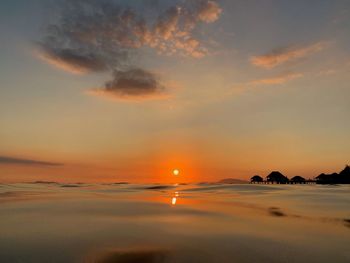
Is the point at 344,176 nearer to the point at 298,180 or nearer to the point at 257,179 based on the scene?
the point at 298,180

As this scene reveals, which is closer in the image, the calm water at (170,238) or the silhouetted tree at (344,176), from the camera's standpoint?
the calm water at (170,238)

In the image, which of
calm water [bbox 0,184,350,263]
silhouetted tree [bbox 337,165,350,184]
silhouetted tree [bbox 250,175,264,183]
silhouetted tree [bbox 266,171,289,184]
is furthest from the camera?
silhouetted tree [bbox 250,175,264,183]

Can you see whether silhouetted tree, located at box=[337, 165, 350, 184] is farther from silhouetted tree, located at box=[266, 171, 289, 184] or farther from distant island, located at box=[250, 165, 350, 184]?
silhouetted tree, located at box=[266, 171, 289, 184]

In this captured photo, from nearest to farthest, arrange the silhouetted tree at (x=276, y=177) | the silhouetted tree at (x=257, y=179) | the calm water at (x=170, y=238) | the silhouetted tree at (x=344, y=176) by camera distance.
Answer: the calm water at (x=170, y=238)
the silhouetted tree at (x=344, y=176)
the silhouetted tree at (x=276, y=177)
the silhouetted tree at (x=257, y=179)

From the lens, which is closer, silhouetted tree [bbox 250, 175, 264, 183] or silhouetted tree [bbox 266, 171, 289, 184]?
silhouetted tree [bbox 266, 171, 289, 184]

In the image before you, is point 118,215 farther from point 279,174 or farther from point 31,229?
point 279,174

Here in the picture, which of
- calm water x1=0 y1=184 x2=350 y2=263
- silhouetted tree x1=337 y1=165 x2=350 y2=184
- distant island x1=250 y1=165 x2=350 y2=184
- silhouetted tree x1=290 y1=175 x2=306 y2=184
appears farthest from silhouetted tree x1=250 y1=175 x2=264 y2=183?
calm water x1=0 y1=184 x2=350 y2=263

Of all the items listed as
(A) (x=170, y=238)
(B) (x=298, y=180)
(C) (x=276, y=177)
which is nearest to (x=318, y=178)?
(B) (x=298, y=180)

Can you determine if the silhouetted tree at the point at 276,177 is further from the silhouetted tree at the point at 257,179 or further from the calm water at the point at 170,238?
the calm water at the point at 170,238

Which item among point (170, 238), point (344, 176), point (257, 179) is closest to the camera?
point (170, 238)

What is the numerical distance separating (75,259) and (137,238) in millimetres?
2271

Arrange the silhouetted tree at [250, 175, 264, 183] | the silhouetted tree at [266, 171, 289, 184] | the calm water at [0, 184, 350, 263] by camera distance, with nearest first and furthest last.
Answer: the calm water at [0, 184, 350, 263], the silhouetted tree at [266, 171, 289, 184], the silhouetted tree at [250, 175, 264, 183]

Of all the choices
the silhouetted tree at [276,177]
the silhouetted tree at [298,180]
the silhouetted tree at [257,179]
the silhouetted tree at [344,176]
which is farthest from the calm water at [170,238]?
the silhouetted tree at [257,179]

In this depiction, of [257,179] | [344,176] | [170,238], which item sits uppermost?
[257,179]
